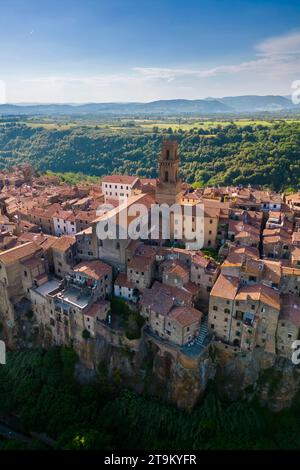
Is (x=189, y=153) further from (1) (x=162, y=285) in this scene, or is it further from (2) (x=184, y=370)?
(2) (x=184, y=370)

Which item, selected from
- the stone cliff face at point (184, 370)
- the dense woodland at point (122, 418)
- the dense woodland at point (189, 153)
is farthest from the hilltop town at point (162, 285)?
the dense woodland at point (189, 153)

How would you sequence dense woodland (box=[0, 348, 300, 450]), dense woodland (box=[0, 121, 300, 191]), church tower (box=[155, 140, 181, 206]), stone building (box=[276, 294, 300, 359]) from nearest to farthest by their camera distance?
1. dense woodland (box=[0, 348, 300, 450])
2. stone building (box=[276, 294, 300, 359])
3. church tower (box=[155, 140, 181, 206])
4. dense woodland (box=[0, 121, 300, 191])

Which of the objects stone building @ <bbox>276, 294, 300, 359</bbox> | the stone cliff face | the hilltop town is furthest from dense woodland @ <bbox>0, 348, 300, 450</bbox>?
stone building @ <bbox>276, 294, 300, 359</bbox>

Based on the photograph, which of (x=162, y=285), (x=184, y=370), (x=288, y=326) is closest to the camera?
(x=288, y=326)

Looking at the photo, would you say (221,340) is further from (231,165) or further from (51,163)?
(51,163)

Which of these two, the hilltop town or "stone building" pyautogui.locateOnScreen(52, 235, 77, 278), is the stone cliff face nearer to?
the hilltop town

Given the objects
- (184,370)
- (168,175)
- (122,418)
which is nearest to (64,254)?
(168,175)
